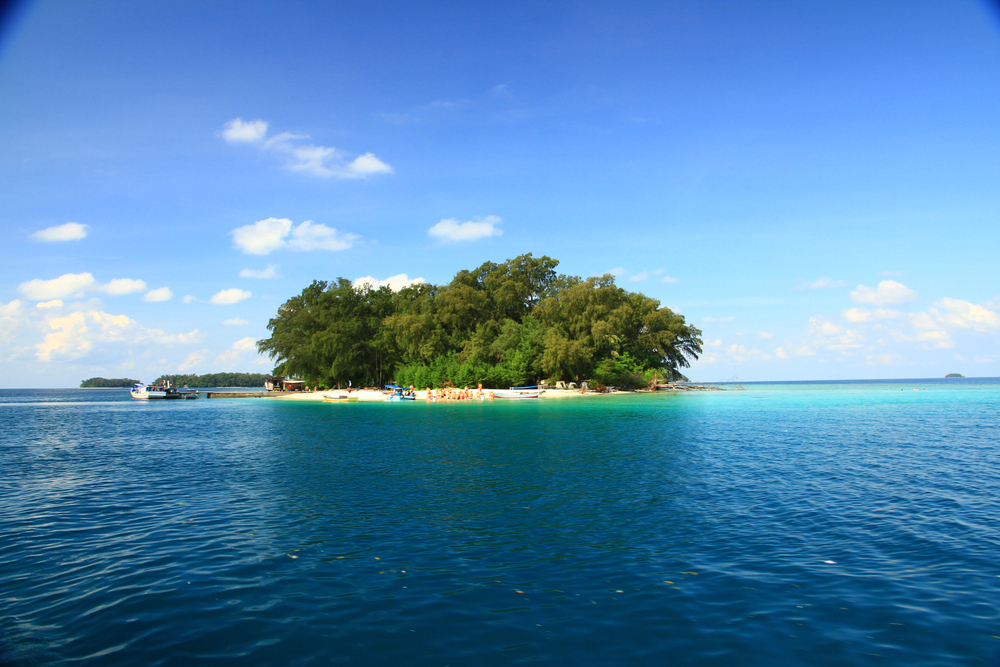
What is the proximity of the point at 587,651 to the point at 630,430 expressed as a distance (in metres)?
28.1

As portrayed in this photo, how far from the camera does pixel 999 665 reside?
6609 millimetres

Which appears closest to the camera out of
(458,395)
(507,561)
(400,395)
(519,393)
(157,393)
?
(507,561)

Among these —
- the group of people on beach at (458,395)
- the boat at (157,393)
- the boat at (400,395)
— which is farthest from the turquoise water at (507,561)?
the boat at (157,393)

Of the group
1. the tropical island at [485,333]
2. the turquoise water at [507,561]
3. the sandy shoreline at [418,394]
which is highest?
the tropical island at [485,333]

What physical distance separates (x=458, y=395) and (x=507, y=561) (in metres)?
72.0

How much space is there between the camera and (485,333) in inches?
3597

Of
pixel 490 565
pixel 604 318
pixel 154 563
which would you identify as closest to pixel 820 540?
pixel 490 565

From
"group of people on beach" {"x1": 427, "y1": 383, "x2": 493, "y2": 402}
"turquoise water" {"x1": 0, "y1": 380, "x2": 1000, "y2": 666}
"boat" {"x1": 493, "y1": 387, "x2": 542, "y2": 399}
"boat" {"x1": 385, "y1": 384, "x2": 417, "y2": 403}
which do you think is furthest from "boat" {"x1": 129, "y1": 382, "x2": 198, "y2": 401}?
"turquoise water" {"x1": 0, "y1": 380, "x2": 1000, "y2": 666}

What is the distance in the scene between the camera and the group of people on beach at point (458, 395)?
81.2 meters

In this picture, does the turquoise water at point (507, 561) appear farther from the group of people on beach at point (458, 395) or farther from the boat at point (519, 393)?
the group of people on beach at point (458, 395)

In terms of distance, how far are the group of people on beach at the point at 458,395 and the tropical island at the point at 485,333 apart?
442cm

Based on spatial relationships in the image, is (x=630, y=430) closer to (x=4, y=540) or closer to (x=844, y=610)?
(x=844, y=610)

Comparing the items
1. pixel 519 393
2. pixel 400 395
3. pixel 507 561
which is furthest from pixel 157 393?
pixel 507 561

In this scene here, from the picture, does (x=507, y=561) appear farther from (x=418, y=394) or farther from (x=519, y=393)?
(x=418, y=394)
